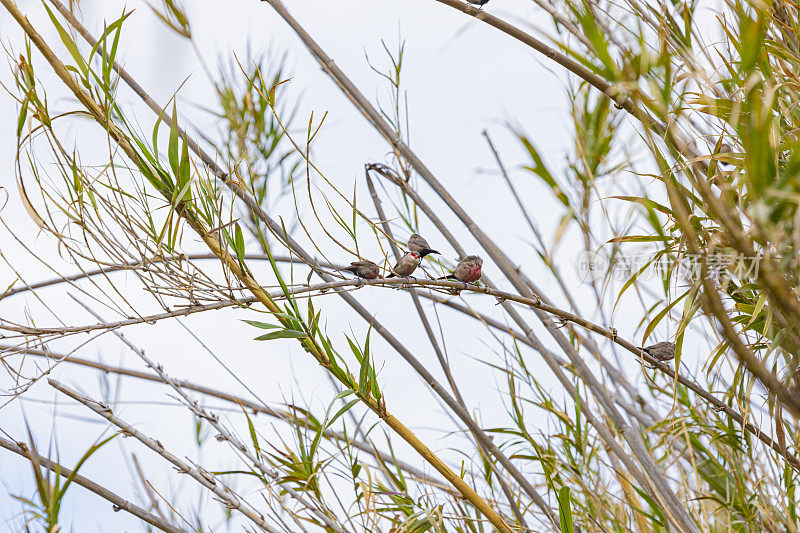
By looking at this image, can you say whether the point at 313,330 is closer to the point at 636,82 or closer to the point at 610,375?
the point at 636,82

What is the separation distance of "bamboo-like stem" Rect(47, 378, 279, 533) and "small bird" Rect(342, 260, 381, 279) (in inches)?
15.4

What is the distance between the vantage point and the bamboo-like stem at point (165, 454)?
1.03 m

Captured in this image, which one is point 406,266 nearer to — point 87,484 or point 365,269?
point 365,269

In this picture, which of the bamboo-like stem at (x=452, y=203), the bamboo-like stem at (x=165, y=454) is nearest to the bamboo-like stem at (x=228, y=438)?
the bamboo-like stem at (x=165, y=454)

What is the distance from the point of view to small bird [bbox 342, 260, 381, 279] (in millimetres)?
1048

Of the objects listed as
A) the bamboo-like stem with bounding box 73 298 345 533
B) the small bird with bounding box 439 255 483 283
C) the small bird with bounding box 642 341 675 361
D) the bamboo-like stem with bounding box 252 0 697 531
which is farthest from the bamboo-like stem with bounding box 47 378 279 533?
the small bird with bounding box 642 341 675 361

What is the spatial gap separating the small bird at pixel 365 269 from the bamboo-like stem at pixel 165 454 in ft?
1.29

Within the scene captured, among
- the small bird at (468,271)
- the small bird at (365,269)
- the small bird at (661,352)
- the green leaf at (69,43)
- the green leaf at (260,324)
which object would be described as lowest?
the small bird at (661,352)

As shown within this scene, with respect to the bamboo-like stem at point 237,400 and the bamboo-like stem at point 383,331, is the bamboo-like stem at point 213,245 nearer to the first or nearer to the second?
the bamboo-like stem at point 383,331

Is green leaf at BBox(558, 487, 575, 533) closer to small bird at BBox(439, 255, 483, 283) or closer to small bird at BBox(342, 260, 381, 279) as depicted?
small bird at BBox(439, 255, 483, 283)

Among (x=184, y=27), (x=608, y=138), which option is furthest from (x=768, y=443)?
(x=184, y=27)

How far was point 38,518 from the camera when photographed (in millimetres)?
964

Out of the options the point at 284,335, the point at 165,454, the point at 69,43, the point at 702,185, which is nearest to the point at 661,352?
the point at 702,185

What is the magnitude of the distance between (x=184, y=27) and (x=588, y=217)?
979 mm
